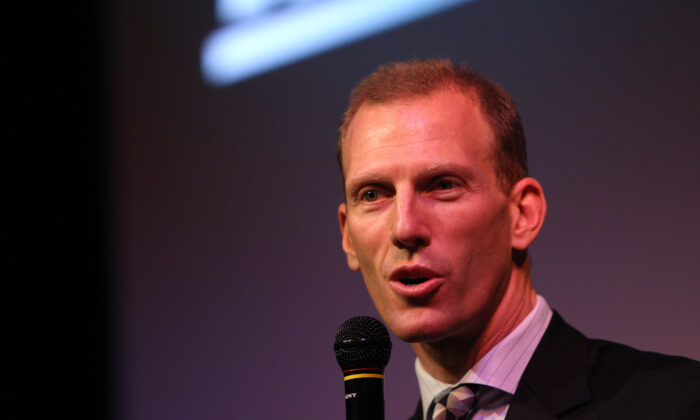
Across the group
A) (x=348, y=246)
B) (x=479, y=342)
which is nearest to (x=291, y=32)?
(x=348, y=246)

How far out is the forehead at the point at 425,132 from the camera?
221 cm

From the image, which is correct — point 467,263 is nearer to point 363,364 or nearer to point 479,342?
point 479,342

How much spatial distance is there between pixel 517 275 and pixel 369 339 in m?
0.71

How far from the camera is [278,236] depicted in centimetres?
342

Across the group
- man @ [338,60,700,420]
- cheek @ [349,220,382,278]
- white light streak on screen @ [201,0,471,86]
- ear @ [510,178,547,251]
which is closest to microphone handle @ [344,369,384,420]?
man @ [338,60,700,420]

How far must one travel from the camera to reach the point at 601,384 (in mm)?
2137

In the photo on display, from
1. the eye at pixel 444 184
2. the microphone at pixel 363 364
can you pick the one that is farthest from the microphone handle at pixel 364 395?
the eye at pixel 444 184

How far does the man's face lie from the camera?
2105mm

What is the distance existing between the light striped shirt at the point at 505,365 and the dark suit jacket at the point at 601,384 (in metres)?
0.03

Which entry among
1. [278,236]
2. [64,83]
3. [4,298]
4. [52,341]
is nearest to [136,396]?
[52,341]

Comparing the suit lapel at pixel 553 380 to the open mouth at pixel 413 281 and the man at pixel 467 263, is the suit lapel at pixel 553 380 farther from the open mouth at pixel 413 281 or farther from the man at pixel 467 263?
the open mouth at pixel 413 281

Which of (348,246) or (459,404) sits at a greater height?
(348,246)

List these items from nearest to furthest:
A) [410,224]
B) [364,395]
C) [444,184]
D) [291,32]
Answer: [364,395]
[410,224]
[444,184]
[291,32]

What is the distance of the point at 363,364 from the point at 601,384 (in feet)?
2.51
